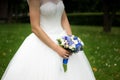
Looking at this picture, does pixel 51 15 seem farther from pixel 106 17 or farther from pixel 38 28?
pixel 106 17

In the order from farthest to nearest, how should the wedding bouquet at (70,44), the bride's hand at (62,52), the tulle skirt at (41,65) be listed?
the tulle skirt at (41,65) < the bride's hand at (62,52) < the wedding bouquet at (70,44)

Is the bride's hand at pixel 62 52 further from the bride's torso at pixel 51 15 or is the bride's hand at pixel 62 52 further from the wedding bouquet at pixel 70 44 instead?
the bride's torso at pixel 51 15

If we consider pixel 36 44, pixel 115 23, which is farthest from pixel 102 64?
pixel 115 23

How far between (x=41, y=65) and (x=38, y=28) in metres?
0.55

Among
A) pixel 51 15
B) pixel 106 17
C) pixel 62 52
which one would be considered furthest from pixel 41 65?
pixel 106 17

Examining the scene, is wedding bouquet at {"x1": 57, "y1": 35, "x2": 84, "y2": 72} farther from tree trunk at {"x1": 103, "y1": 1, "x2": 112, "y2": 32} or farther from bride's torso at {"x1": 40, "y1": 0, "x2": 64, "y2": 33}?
tree trunk at {"x1": 103, "y1": 1, "x2": 112, "y2": 32}

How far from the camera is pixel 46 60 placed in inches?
223

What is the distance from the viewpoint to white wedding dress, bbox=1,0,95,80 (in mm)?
5578

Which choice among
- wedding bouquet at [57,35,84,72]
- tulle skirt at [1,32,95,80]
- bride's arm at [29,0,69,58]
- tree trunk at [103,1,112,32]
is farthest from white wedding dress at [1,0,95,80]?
tree trunk at [103,1,112,32]

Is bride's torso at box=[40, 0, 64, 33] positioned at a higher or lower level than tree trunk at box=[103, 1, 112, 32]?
higher

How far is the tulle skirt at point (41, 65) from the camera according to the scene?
5.56 m

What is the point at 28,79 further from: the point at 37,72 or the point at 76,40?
the point at 76,40

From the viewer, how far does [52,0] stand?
5.72m

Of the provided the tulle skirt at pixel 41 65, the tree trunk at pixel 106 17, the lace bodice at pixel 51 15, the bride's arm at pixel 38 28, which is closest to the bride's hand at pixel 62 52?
the bride's arm at pixel 38 28
